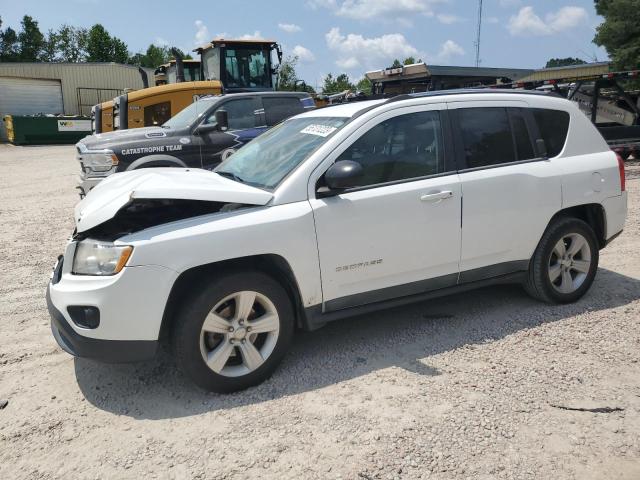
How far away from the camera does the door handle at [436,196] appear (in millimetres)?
3758

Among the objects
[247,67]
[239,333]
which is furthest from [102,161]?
[247,67]

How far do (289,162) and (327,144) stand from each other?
298mm

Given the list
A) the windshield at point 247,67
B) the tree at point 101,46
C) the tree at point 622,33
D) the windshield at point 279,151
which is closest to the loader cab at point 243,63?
the windshield at point 247,67

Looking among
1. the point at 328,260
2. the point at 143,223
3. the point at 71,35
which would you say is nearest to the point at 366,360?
the point at 328,260

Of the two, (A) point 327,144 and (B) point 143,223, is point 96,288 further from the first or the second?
(A) point 327,144

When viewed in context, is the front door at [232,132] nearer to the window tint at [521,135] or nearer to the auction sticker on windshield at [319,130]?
the auction sticker on windshield at [319,130]

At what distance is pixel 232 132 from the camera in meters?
8.86

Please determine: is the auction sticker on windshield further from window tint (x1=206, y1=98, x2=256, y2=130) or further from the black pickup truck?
window tint (x1=206, y1=98, x2=256, y2=130)

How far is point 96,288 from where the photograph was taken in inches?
117

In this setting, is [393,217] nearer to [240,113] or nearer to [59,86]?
[240,113]

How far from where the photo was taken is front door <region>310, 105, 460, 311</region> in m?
3.50

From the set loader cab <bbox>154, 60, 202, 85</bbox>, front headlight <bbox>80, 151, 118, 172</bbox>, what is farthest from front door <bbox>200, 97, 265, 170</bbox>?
loader cab <bbox>154, 60, 202, 85</bbox>

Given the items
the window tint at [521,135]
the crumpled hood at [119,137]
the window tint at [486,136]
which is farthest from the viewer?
the crumpled hood at [119,137]

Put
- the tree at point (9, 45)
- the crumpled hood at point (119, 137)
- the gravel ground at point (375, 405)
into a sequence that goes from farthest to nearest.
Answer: the tree at point (9, 45)
the crumpled hood at point (119, 137)
the gravel ground at point (375, 405)
